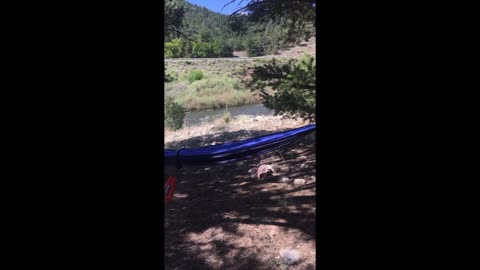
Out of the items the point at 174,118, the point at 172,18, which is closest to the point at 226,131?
the point at 174,118

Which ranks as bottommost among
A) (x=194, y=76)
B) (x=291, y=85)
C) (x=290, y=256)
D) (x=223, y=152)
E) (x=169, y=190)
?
(x=290, y=256)

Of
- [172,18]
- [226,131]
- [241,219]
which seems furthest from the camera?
[226,131]

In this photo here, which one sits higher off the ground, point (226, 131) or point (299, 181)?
point (226, 131)

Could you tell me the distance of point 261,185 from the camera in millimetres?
3148

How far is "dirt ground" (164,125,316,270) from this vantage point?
76.0 inches

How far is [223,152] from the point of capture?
10.3 feet

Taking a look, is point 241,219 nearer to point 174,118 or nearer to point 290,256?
point 290,256

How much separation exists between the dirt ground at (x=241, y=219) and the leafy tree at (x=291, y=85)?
1.93 feet

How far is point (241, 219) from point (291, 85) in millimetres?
1401

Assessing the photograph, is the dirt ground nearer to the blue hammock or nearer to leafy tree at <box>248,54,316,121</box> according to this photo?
the blue hammock
